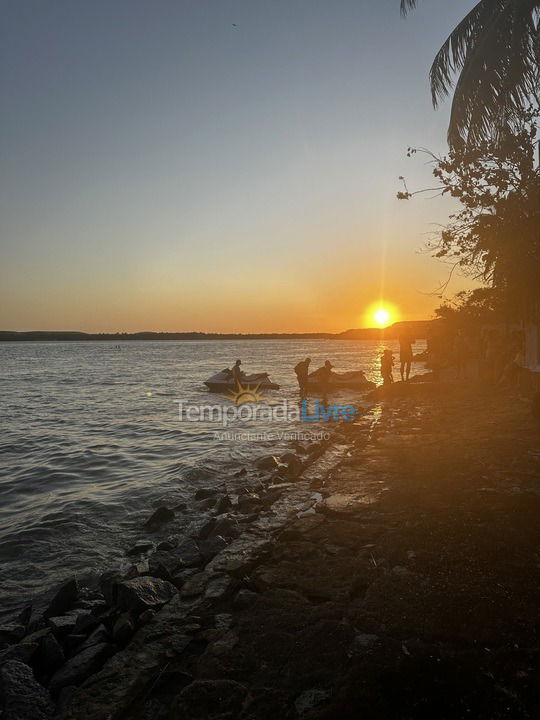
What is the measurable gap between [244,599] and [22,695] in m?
1.99

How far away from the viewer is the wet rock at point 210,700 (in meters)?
3.03

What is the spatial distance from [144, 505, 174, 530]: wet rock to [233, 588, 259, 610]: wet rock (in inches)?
141

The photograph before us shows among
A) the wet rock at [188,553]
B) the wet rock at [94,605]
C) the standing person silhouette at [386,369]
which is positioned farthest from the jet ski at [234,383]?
the wet rock at [94,605]

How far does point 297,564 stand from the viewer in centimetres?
520

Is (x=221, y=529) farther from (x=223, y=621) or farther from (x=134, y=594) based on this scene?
(x=223, y=621)

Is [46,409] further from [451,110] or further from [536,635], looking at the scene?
[536,635]

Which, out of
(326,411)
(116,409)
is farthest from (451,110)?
(116,409)

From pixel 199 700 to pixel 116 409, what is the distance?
2173 centimetres

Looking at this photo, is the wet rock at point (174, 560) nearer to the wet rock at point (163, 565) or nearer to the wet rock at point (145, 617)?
the wet rock at point (163, 565)

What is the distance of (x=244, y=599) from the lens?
4.50 meters

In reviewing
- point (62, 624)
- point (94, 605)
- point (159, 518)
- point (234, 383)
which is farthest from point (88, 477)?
point (234, 383)

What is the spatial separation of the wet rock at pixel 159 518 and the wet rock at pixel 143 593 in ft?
8.88

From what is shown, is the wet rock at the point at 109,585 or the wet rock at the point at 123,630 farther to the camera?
the wet rock at the point at 109,585

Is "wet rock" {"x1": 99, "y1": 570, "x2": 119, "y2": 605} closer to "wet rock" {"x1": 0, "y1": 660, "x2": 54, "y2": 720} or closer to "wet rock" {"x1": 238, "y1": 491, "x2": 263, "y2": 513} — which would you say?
"wet rock" {"x1": 0, "y1": 660, "x2": 54, "y2": 720}
